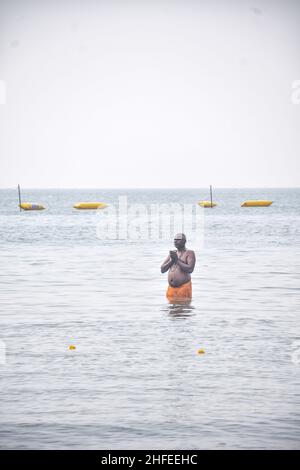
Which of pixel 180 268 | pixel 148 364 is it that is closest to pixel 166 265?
pixel 180 268

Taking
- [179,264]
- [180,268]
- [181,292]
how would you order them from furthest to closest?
[181,292] < [180,268] < [179,264]

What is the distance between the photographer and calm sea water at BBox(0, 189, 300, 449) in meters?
12.2

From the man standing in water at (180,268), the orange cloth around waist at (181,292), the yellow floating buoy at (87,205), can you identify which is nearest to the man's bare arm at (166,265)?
the man standing in water at (180,268)

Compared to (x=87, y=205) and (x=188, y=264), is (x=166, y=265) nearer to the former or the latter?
(x=188, y=264)

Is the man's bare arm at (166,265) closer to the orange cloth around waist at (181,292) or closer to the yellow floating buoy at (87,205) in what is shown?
the orange cloth around waist at (181,292)

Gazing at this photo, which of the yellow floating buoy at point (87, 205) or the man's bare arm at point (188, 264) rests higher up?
the man's bare arm at point (188, 264)

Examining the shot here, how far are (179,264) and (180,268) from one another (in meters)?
0.22

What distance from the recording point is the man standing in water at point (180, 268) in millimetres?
22938

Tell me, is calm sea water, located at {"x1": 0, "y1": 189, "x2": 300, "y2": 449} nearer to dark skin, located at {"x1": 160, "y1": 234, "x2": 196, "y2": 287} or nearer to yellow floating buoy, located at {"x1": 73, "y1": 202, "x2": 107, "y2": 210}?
dark skin, located at {"x1": 160, "y1": 234, "x2": 196, "y2": 287}

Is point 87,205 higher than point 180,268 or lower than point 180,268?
lower

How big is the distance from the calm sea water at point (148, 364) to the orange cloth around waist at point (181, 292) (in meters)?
0.50

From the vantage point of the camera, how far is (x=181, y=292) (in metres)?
23.9

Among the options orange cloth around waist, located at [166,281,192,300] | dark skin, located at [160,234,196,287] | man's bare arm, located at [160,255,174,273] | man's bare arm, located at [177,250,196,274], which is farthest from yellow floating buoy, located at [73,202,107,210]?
man's bare arm, located at [177,250,196,274]

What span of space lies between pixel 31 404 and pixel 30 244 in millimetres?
44350
